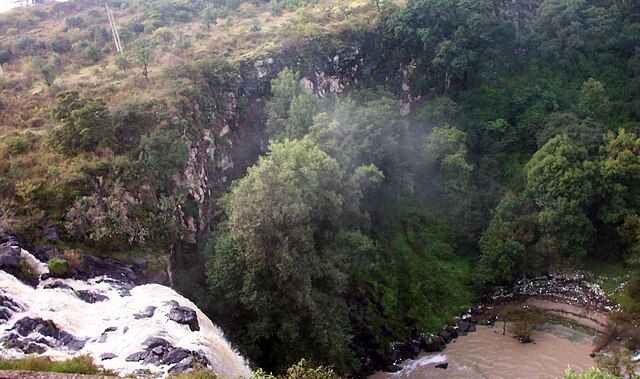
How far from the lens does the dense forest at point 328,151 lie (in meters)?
19.7

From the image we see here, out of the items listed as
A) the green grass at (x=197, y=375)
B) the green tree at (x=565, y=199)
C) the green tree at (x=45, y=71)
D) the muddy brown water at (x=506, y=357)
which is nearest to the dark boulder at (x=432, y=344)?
the muddy brown water at (x=506, y=357)

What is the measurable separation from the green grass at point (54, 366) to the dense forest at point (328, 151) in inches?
249

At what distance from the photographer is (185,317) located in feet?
51.4

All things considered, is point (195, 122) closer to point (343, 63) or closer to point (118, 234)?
point (118, 234)

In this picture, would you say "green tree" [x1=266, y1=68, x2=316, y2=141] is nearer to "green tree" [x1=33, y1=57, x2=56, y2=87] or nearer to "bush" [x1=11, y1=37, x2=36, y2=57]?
"green tree" [x1=33, y1=57, x2=56, y2=87]

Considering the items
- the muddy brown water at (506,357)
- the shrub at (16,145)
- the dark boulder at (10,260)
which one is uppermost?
the shrub at (16,145)

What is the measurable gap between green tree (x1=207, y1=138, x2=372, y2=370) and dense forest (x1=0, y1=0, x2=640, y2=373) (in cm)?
9

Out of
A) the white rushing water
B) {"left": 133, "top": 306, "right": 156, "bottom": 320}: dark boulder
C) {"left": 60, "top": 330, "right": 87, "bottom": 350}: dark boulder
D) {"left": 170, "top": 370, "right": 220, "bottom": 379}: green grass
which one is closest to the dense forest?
the white rushing water

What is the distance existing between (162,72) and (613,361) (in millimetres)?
26269

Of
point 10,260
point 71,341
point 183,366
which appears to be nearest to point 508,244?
point 183,366

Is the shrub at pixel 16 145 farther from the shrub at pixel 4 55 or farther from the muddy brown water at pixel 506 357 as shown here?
the muddy brown water at pixel 506 357

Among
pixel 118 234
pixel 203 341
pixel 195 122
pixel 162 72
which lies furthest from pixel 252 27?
pixel 203 341

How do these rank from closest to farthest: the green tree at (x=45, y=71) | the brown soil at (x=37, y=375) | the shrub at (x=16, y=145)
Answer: the brown soil at (x=37, y=375)
the shrub at (x=16, y=145)
the green tree at (x=45, y=71)

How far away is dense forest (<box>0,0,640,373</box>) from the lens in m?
19.7
